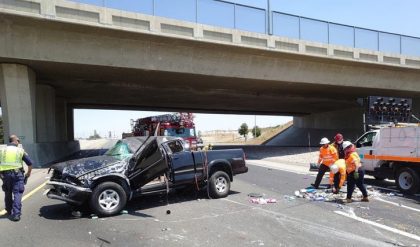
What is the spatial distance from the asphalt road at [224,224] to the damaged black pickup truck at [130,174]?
432 millimetres

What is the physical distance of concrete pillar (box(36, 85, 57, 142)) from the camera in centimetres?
2758

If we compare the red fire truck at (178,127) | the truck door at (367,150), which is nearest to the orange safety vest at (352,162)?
the truck door at (367,150)

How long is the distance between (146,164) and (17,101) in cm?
1530

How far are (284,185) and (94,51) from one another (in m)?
13.2

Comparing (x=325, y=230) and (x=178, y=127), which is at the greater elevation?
(x=178, y=127)

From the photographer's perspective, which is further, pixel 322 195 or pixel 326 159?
pixel 326 159

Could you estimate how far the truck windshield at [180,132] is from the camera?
84.3 feet

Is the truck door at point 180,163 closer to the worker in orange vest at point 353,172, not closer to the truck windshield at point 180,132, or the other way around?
the worker in orange vest at point 353,172

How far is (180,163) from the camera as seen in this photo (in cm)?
1027

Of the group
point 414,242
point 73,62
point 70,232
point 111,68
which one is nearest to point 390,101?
point 111,68

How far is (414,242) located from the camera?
22.3ft

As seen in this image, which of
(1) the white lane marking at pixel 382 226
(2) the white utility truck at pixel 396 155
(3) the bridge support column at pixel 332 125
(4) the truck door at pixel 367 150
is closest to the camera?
(1) the white lane marking at pixel 382 226

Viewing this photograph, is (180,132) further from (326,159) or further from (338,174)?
(338,174)

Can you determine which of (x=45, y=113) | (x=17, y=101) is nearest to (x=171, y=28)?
(x=17, y=101)
